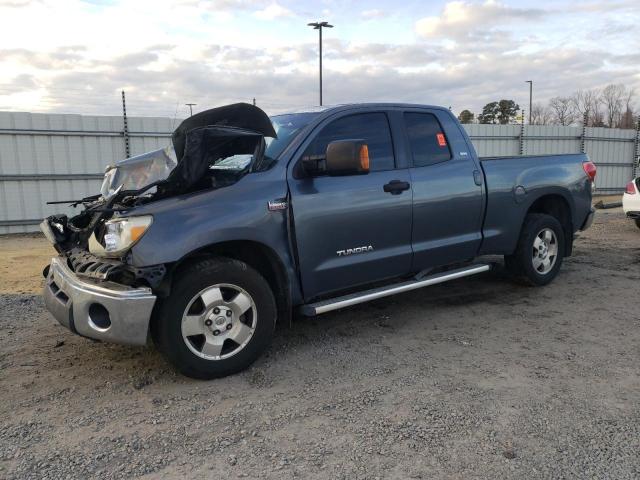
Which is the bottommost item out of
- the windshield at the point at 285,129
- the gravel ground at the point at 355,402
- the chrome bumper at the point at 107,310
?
the gravel ground at the point at 355,402

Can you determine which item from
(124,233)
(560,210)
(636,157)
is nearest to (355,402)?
(124,233)

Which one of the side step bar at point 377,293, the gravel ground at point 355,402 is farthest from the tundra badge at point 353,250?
the gravel ground at point 355,402

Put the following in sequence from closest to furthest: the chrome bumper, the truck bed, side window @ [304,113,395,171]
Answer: the chrome bumper → side window @ [304,113,395,171] → the truck bed

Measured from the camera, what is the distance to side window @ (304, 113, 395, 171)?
4344 mm

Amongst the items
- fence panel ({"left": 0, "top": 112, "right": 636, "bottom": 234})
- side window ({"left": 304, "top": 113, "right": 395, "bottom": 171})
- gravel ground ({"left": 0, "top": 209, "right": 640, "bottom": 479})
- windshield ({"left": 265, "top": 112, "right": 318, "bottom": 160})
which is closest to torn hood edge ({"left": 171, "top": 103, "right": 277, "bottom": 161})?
windshield ({"left": 265, "top": 112, "right": 318, "bottom": 160})

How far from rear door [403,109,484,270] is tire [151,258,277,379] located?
5.34 ft

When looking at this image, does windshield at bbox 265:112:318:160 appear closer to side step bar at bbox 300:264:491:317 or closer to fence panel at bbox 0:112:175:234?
side step bar at bbox 300:264:491:317

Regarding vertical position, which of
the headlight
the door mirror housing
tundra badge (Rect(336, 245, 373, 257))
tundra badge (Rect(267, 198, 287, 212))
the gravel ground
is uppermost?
the door mirror housing

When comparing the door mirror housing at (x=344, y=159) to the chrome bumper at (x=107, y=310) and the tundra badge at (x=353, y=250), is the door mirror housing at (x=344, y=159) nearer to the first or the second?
the tundra badge at (x=353, y=250)

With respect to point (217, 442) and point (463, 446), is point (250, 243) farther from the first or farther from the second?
point (463, 446)

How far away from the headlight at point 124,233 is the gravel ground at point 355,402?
38.1 inches

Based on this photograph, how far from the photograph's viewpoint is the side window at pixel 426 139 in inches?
191

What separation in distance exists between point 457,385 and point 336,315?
1785mm

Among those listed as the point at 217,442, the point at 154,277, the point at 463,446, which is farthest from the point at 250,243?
the point at 463,446
